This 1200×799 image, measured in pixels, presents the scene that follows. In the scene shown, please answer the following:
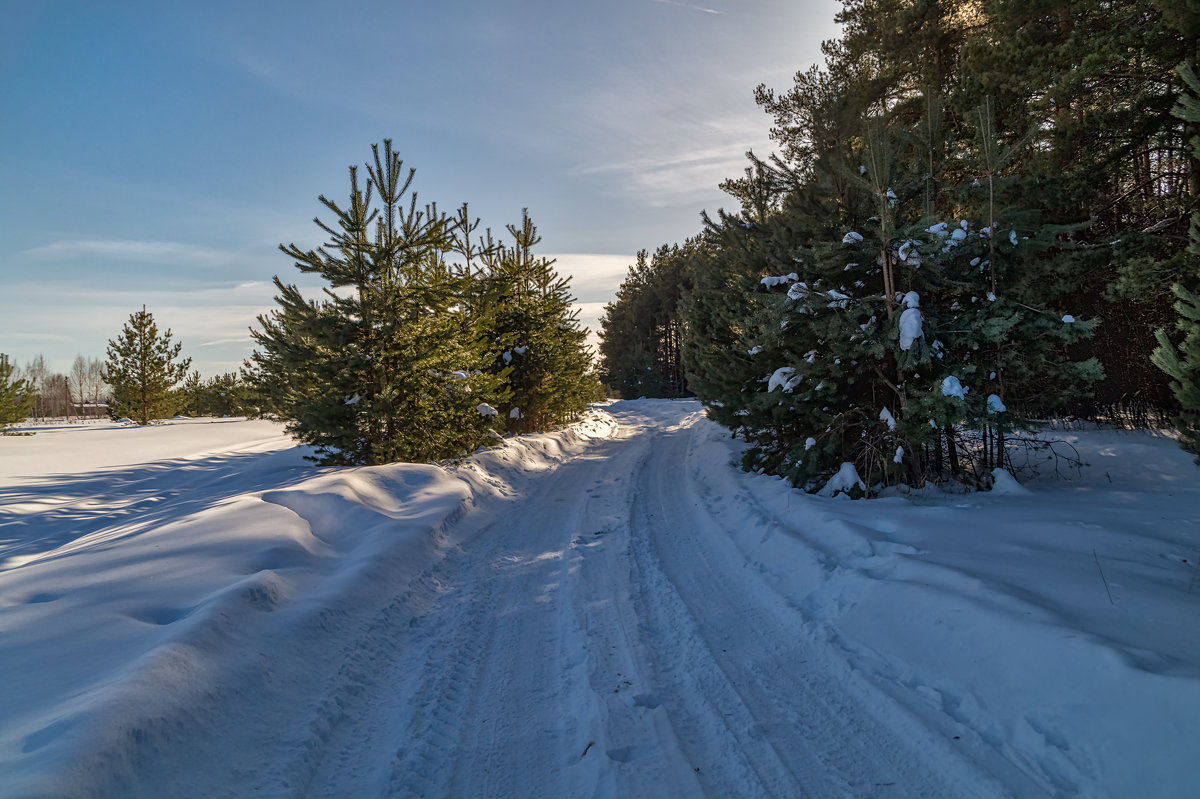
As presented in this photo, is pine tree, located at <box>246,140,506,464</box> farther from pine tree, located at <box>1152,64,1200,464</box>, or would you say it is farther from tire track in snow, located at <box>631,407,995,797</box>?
pine tree, located at <box>1152,64,1200,464</box>

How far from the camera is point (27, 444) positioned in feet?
57.6

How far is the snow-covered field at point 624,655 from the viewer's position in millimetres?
2562

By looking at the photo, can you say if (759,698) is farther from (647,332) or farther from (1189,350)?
(647,332)

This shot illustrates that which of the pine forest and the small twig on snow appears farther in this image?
the pine forest

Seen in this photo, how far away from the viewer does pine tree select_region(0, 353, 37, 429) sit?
62.7 ft

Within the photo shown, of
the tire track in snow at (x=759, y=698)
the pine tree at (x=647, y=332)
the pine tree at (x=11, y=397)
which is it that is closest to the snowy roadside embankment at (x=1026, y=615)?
the tire track in snow at (x=759, y=698)

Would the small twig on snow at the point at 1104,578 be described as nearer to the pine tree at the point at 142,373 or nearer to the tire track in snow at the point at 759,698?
the tire track in snow at the point at 759,698

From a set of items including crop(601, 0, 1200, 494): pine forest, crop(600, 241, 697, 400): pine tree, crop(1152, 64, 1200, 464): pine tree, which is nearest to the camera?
crop(1152, 64, 1200, 464): pine tree

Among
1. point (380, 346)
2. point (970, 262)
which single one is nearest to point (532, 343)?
point (380, 346)

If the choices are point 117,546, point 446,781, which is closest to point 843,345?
point 446,781

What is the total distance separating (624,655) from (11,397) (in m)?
26.9

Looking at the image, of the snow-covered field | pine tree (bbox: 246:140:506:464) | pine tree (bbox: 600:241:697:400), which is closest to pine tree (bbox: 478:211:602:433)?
pine tree (bbox: 246:140:506:464)

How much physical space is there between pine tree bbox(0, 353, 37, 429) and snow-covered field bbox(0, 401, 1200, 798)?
21.2 m

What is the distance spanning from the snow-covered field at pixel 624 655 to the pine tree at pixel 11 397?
21155 millimetres
